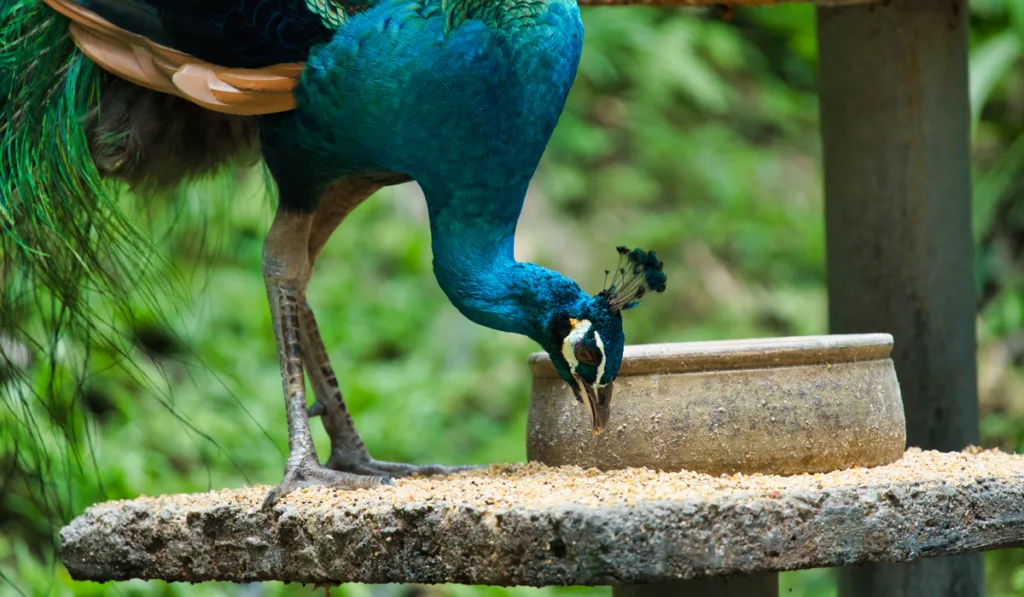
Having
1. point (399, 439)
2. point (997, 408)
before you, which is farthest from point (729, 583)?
point (997, 408)

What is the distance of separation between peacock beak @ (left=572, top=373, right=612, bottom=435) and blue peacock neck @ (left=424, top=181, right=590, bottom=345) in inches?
7.8

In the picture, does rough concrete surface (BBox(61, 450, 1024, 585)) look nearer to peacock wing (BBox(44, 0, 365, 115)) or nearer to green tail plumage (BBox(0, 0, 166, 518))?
green tail plumage (BBox(0, 0, 166, 518))

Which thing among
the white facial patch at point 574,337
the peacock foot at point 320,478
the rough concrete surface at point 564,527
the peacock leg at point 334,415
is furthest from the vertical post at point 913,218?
the peacock foot at point 320,478

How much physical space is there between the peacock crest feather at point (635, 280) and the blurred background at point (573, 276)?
1864 mm

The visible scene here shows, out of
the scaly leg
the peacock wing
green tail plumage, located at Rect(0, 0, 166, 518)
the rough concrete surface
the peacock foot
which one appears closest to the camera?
the rough concrete surface

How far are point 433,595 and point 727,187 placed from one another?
3417mm

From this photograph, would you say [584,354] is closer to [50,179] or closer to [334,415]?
[334,415]

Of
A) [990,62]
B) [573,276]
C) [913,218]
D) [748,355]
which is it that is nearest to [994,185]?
[990,62]

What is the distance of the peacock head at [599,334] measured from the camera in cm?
269

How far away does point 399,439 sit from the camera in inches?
232

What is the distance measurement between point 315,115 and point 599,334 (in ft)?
3.05

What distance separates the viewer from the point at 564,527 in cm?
214

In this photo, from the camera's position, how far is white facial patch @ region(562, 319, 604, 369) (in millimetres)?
2742

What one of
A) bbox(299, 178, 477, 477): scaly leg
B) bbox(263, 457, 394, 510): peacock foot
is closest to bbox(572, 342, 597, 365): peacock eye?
bbox(263, 457, 394, 510): peacock foot
